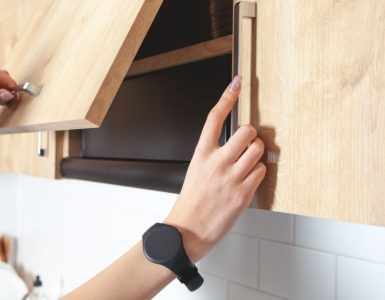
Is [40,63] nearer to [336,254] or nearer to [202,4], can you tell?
[202,4]

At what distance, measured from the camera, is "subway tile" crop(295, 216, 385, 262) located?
2.20 ft

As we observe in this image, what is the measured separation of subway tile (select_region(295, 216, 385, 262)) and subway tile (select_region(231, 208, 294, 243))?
2 cm

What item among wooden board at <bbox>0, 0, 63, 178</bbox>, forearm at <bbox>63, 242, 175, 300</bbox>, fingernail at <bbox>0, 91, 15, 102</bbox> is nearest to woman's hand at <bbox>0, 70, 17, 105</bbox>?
fingernail at <bbox>0, 91, 15, 102</bbox>

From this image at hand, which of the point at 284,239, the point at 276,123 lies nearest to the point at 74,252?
the point at 284,239

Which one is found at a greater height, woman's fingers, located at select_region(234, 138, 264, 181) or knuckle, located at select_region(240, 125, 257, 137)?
knuckle, located at select_region(240, 125, 257, 137)

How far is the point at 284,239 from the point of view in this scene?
2.62 ft

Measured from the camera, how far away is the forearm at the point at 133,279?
0.52m

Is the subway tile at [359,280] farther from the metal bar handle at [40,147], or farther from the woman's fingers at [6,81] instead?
the metal bar handle at [40,147]

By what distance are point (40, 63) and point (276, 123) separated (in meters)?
0.37

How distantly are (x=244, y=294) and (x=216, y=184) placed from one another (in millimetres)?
468

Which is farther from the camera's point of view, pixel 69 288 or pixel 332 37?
pixel 69 288

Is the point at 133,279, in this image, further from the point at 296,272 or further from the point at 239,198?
the point at 296,272

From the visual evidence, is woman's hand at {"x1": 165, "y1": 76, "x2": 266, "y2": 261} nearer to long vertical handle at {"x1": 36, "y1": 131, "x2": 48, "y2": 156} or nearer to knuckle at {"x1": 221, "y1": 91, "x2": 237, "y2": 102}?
knuckle at {"x1": 221, "y1": 91, "x2": 237, "y2": 102}

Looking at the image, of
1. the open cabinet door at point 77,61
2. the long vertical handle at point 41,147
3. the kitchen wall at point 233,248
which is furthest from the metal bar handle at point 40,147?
the open cabinet door at point 77,61
